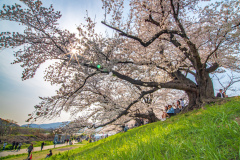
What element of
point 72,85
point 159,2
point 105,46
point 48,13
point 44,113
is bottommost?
point 44,113

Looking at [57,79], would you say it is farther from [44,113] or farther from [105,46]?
[105,46]

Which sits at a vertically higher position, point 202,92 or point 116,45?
point 116,45

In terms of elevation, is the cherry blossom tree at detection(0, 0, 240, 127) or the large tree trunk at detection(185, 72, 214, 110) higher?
the cherry blossom tree at detection(0, 0, 240, 127)

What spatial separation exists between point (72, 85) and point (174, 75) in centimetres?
738

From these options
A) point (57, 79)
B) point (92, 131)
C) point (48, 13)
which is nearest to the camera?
point (48, 13)

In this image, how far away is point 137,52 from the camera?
9.12 metres

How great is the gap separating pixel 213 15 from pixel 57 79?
389 inches

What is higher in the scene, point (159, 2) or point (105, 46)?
point (159, 2)

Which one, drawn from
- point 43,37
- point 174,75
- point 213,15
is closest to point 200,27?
point 213,15

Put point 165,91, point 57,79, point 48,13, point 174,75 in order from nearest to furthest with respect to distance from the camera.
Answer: point 48,13 → point 57,79 → point 174,75 → point 165,91

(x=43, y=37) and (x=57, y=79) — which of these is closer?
(x=43, y=37)

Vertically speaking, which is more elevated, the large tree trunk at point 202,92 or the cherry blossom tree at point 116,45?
the cherry blossom tree at point 116,45

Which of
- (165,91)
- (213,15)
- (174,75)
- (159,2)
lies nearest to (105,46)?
(159,2)

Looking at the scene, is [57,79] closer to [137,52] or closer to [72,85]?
[72,85]
